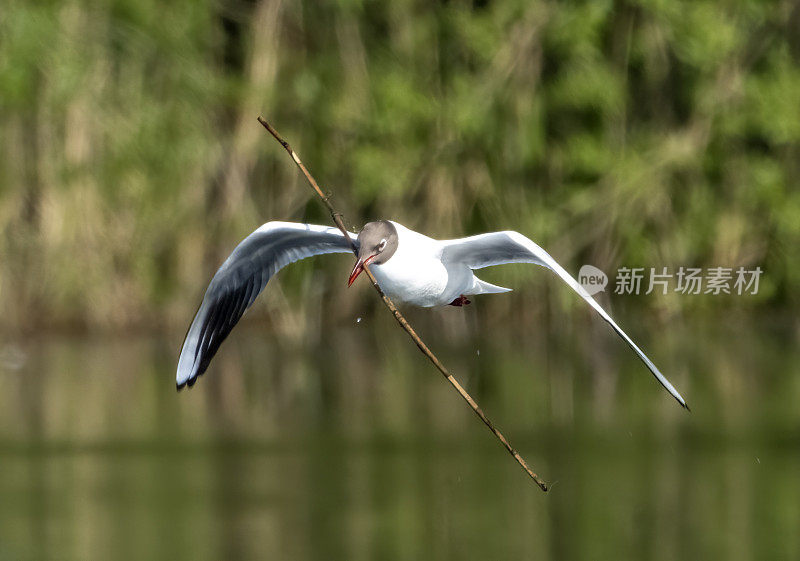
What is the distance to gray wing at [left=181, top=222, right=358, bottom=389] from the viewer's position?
8008mm

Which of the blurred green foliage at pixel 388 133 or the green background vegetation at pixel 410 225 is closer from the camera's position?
the green background vegetation at pixel 410 225

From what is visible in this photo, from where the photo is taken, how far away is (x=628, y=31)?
22328 mm

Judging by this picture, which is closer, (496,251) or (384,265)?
(384,265)

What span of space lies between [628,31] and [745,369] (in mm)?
5698

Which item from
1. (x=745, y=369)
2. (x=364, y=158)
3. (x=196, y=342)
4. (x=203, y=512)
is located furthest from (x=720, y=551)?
(x=364, y=158)

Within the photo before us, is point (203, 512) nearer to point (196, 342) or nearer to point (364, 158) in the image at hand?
point (196, 342)

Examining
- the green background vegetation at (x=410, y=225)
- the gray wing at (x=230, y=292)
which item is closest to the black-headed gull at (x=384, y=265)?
the gray wing at (x=230, y=292)

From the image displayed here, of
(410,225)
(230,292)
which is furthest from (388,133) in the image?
(230,292)

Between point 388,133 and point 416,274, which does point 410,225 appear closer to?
point 388,133

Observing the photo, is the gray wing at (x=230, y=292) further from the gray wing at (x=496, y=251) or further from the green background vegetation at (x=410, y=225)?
the green background vegetation at (x=410, y=225)

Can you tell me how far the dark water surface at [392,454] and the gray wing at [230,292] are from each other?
3.62 meters

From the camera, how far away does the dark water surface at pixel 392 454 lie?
12.0 m

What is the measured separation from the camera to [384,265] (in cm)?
699

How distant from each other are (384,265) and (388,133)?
14671mm
